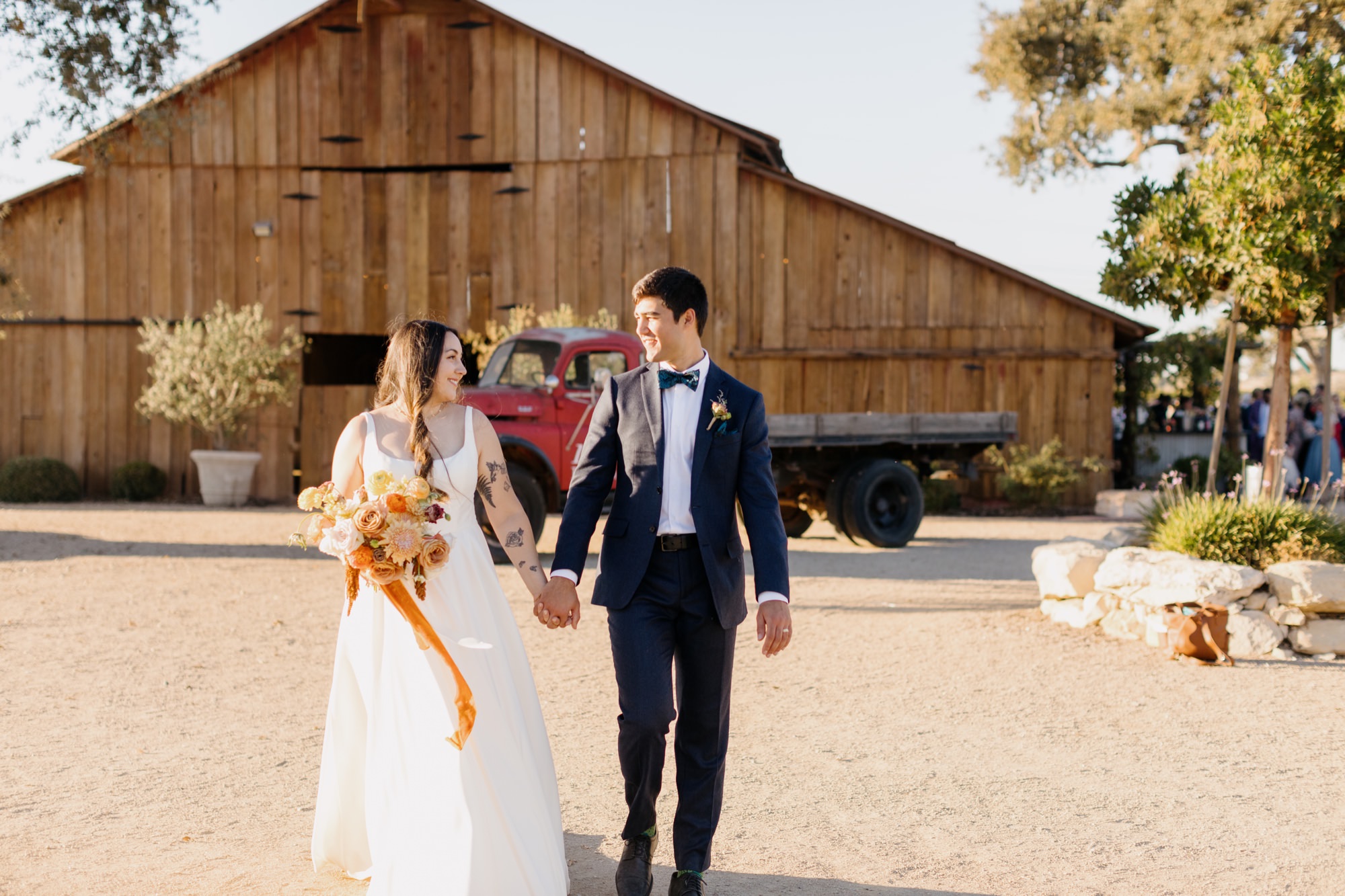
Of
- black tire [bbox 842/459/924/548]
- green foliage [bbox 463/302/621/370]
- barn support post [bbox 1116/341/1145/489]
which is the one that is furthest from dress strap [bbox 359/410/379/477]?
barn support post [bbox 1116/341/1145/489]

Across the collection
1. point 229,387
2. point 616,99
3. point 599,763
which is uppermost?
point 616,99

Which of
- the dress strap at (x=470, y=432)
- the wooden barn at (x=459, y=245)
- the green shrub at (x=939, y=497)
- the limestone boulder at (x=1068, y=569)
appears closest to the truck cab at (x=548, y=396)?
the limestone boulder at (x=1068, y=569)

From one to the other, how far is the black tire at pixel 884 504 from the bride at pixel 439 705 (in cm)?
977

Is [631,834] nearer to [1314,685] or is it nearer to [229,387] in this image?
[1314,685]

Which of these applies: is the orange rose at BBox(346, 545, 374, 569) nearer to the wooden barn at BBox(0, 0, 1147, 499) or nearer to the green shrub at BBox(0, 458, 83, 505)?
the wooden barn at BBox(0, 0, 1147, 499)

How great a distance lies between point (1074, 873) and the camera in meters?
3.99

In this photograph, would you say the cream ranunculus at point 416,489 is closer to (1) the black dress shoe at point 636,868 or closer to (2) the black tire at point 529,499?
(1) the black dress shoe at point 636,868

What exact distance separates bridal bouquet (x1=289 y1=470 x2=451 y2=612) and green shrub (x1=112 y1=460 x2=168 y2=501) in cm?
1682

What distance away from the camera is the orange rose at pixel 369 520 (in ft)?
11.6

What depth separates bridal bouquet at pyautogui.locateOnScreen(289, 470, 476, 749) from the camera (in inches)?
140

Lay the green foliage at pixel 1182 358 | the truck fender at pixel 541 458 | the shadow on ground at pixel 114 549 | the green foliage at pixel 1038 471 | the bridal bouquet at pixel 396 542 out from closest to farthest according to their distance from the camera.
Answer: the bridal bouquet at pixel 396 542 → the truck fender at pixel 541 458 → the shadow on ground at pixel 114 549 → the green foliage at pixel 1038 471 → the green foliage at pixel 1182 358

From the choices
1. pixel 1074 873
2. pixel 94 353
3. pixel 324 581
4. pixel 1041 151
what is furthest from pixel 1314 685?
pixel 1041 151

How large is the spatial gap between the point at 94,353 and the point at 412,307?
17.0ft

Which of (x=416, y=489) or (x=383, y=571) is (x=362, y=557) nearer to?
(x=383, y=571)
